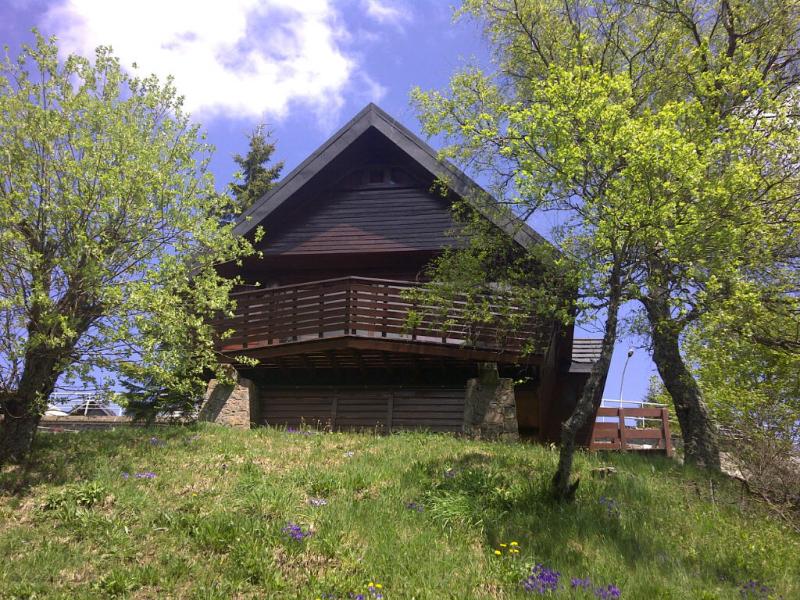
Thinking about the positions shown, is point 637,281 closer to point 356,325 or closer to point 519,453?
point 519,453

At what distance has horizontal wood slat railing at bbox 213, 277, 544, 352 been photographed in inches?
579

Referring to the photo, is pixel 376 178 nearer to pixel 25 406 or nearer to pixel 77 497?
pixel 25 406

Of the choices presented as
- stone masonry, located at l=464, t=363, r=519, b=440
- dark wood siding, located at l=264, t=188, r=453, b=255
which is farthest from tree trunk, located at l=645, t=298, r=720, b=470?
dark wood siding, located at l=264, t=188, r=453, b=255

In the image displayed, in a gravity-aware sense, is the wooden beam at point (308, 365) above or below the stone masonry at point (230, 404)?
above

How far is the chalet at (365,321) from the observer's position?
582 inches

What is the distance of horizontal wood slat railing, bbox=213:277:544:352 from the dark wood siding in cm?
212

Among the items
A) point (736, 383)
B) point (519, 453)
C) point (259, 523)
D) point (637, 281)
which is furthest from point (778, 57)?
point (259, 523)

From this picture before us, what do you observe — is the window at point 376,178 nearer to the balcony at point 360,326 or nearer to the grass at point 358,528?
the balcony at point 360,326

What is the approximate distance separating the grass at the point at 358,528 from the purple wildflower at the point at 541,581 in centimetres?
9

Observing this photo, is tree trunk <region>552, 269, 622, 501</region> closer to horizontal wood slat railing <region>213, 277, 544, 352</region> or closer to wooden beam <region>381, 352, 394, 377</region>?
horizontal wood slat railing <region>213, 277, 544, 352</region>

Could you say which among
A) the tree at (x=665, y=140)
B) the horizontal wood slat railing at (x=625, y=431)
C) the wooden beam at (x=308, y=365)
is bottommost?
the horizontal wood slat railing at (x=625, y=431)

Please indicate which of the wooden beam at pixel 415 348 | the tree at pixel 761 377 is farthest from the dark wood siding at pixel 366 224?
the tree at pixel 761 377

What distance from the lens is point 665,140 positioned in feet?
28.4

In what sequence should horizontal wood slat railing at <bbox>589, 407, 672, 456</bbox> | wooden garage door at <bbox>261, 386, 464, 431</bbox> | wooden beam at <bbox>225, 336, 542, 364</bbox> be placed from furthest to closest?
horizontal wood slat railing at <bbox>589, 407, 672, 456</bbox>
wooden garage door at <bbox>261, 386, 464, 431</bbox>
wooden beam at <bbox>225, 336, 542, 364</bbox>
